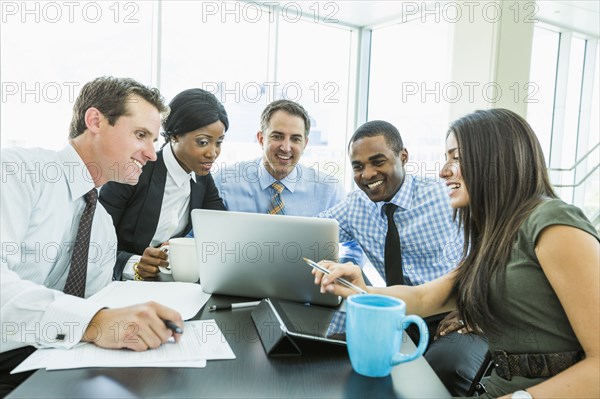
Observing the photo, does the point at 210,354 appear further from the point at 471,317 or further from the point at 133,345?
the point at 471,317

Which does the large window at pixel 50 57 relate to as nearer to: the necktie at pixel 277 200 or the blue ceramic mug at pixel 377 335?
the necktie at pixel 277 200

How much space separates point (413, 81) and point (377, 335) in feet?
13.4

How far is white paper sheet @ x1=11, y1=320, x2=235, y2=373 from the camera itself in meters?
0.74

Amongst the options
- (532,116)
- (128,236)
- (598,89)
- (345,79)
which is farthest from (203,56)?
(598,89)

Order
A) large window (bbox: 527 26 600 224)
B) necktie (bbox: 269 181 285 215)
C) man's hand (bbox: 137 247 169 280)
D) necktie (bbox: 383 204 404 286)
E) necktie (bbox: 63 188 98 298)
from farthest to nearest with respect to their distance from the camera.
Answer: large window (bbox: 527 26 600 224) → necktie (bbox: 269 181 285 215) → necktie (bbox: 383 204 404 286) → man's hand (bbox: 137 247 169 280) → necktie (bbox: 63 188 98 298)

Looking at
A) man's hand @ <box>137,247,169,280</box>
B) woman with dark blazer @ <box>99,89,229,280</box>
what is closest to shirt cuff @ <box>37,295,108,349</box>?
man's hand @ <box>137,247,169,280</box>

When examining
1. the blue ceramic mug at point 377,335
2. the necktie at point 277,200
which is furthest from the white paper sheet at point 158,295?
the necktie at point 277,200

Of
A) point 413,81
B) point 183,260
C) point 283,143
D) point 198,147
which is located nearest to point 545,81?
point 413,81

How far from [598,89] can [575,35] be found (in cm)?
59

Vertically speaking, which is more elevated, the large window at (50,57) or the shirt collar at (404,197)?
the large window at (50,57)

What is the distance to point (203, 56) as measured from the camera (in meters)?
3.93

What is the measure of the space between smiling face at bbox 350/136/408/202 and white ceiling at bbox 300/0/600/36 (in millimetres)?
2768

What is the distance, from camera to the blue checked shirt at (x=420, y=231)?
178cm

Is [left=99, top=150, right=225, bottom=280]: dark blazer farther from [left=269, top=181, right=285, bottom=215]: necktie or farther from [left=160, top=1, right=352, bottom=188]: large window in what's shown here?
[left=160, top=1, right=352, bottom=188]: large window
